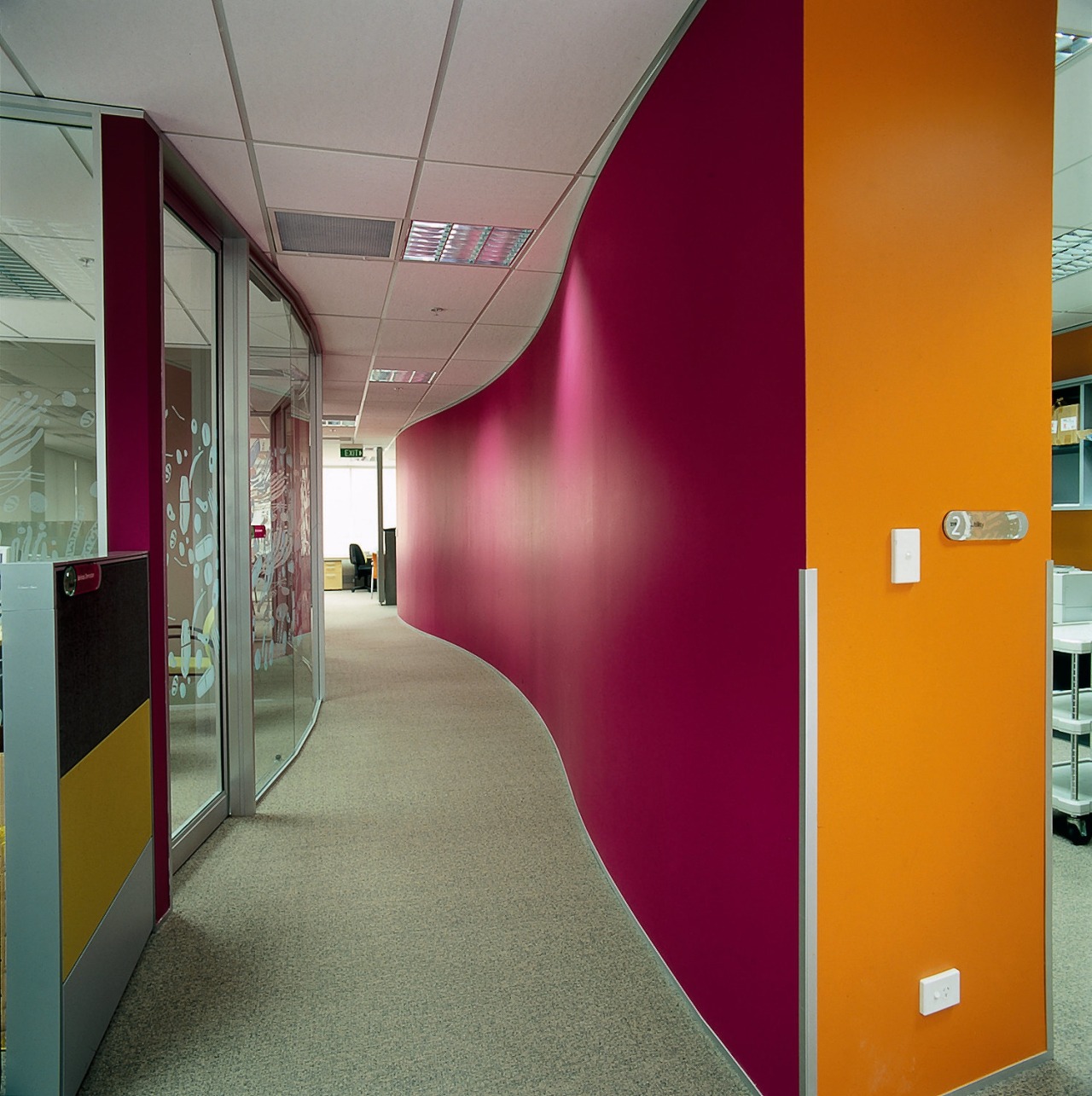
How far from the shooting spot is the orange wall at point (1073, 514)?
5348 millimetres

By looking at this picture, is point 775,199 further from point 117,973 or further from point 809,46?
point 117,973

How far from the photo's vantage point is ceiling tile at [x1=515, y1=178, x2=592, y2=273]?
120 inches

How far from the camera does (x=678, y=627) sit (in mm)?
1998

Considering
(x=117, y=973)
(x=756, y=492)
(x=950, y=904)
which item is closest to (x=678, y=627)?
(x=756, y=492)

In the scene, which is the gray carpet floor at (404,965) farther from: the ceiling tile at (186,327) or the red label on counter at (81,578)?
the ceiling tile at (186,327)

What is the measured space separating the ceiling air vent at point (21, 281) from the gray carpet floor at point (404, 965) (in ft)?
6.95

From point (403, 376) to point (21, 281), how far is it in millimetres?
4406

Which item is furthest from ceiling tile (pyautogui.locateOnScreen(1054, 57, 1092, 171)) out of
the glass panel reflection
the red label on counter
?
the glass panel reflection

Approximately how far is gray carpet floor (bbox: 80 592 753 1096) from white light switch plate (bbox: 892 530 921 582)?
1.23 m

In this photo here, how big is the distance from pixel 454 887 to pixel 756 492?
Answer: 6.30ft

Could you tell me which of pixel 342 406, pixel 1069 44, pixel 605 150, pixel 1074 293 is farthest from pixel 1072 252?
pixel 342 406

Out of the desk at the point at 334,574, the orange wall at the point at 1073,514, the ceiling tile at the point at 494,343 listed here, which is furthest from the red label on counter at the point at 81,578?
the desk at the point at 334,574

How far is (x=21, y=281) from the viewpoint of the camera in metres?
2.37

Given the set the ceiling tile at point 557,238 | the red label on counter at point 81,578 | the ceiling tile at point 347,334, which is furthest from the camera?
the ceiling tile at point 347,334
